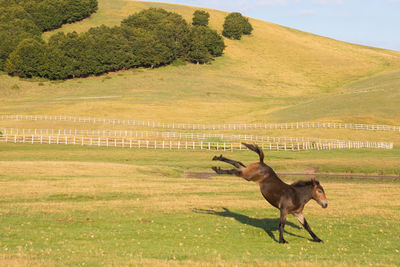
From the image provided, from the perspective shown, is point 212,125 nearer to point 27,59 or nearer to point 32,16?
point 27,59

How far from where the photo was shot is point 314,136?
254 ft

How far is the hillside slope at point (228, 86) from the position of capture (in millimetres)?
101062

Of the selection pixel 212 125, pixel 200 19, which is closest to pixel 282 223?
pixel 212 125

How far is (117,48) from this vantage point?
14075 centimetres

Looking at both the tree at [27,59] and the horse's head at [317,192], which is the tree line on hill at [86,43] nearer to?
the tree at [27,59]

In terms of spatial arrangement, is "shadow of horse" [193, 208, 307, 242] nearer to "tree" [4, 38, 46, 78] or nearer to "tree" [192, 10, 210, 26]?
"tree" [4, 38, 46, 78]

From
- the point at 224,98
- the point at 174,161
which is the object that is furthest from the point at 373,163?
the point at 224,98

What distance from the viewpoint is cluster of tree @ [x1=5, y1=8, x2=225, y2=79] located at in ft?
437

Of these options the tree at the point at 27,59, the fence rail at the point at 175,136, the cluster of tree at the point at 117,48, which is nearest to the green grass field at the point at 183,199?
the fence rail at the point at 175,136

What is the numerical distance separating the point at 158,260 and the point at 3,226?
23.2 feet

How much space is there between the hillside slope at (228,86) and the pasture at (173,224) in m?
64.2

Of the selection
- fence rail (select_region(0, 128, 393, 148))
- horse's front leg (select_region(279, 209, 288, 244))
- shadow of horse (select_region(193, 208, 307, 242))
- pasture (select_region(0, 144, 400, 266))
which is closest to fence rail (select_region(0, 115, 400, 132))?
fence rail (select_region(0, 128, 393, 148))

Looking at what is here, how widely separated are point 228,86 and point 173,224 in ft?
386

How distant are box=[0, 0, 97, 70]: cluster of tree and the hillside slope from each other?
142 inches
